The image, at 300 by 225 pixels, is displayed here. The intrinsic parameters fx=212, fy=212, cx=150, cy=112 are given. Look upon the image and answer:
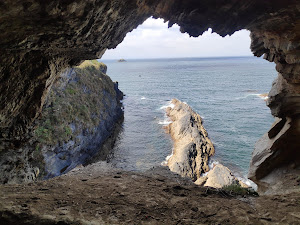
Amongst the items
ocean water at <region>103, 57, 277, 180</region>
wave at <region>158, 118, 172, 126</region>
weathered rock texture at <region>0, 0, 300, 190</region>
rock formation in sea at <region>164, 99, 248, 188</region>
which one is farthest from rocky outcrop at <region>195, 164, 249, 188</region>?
wave at <region>158, 118, 172, 126</region>

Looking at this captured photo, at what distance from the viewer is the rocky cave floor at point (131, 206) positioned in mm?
6230

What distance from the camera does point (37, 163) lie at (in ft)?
80.8

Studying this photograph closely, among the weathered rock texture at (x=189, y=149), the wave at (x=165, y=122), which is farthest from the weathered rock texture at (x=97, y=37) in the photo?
the wave at (x=165, y=122)

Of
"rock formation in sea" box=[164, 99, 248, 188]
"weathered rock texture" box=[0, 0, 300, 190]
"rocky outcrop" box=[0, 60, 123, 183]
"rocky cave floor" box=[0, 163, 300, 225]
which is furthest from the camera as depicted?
"rock formation in sea" box=[164, 99, 248, 188]

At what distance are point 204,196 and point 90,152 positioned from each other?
2991 centimetres

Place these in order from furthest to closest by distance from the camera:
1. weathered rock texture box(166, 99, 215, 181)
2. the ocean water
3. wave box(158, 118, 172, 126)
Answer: wave box(158, 118, 172, 126), the ocean water, weathered rock texture box(166, 99, 215, 181)

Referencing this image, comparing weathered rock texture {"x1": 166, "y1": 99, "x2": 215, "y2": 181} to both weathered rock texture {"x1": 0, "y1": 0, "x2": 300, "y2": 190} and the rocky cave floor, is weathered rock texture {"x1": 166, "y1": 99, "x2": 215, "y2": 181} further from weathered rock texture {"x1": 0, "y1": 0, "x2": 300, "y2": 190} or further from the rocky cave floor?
the rocky cave floor

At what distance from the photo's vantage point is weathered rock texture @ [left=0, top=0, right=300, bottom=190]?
7047mm

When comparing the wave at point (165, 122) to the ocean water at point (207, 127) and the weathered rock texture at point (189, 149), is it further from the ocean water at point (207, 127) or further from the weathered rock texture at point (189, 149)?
the weathered rock texture at point (189, 149)

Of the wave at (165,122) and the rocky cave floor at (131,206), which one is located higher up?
the rocky cave floor at (131,206)

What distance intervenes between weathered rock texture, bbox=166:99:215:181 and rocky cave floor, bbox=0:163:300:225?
23444 millimetres

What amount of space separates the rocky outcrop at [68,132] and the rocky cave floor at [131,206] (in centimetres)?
678

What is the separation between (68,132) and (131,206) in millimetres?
24977

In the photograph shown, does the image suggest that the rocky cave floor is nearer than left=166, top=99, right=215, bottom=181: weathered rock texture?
Yes
